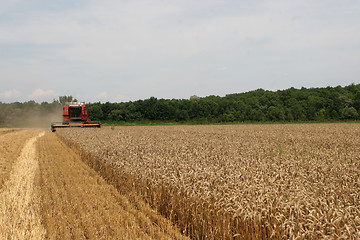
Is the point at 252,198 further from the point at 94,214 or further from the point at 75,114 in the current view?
the point at 75,114

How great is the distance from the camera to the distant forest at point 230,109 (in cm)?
6034

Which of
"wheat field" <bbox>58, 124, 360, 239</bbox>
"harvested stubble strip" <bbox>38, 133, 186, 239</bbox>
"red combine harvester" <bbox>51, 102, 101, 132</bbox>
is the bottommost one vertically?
"harvested stubble strip" <bbox>38, 133, 186, 239</bbox>

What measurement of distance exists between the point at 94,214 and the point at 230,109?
64.6 meters

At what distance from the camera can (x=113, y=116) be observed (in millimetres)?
68500

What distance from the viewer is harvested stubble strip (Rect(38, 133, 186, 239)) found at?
4935 millimetres

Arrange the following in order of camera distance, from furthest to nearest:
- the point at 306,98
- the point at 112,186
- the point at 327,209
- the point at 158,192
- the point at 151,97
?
the point at 151,97 < the point at 306,98 < the point at 112,186 < the point at 158,192 < the point at 327,209

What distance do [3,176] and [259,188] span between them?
8397mm

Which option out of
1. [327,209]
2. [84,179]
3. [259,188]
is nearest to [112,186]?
[84,179]

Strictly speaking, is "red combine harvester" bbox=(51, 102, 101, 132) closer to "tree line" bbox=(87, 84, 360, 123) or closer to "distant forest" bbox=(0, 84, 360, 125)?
"distant forest" bbox=(0, 84, 360, 125)

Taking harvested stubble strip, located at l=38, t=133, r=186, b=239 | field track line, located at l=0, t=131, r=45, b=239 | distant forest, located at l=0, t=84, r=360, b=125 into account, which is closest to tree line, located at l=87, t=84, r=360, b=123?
distant forest, located at l=0, t=84, r=360, b=125

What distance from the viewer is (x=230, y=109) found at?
6888 cm

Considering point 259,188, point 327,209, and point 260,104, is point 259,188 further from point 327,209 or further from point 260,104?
point 260,104

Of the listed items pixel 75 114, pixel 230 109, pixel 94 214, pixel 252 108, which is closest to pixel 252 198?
pixel 94 214

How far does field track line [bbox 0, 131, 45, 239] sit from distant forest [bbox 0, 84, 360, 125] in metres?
53.3
